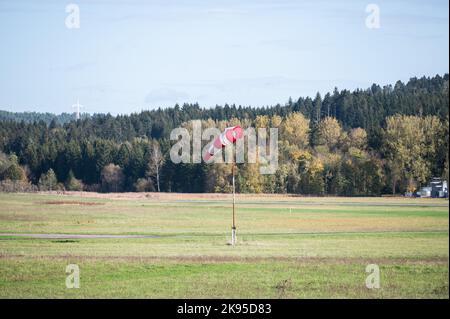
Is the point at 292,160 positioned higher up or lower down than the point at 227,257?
higher up

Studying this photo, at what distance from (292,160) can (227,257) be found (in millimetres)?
97346

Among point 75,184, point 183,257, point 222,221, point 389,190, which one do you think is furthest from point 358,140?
point 183,257

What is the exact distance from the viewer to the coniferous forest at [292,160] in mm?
100875

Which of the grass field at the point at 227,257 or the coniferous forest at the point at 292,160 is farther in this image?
the coniferous forest at the point at 292,160

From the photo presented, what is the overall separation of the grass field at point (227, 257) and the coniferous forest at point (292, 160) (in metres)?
40.8

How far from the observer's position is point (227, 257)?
32219 millimetres

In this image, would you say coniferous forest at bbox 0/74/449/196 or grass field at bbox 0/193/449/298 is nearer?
grass field at bbox 0/193/449/298

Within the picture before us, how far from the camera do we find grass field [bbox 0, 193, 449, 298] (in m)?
24.0

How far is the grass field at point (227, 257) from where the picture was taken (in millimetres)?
24016

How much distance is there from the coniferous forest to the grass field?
40.8m

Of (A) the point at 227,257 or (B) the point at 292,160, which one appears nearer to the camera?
(A) the point at 227,257

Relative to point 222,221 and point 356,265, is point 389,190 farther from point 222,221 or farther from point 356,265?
point 356,265

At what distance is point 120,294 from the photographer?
23.4 m
